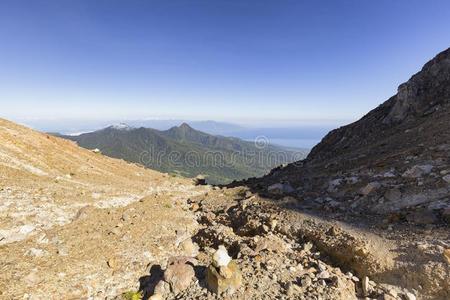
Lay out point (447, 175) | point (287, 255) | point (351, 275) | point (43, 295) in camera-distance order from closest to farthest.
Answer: point (43, 295) → point (351, 275) → point (287, 255) → point (447, 175)

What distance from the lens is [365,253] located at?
11633 mm

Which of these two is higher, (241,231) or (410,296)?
(410,296)

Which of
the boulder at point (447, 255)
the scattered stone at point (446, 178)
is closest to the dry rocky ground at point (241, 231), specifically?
the boulder at point (447, 255)

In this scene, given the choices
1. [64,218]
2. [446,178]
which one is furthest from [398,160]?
[64,218]

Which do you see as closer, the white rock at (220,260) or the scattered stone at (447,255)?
the scattered stone at (447,255)

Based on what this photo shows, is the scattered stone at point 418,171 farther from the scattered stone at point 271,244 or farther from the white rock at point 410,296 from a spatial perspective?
the scattered stone at point 271,244

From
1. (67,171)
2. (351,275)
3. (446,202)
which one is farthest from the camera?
(67,171)

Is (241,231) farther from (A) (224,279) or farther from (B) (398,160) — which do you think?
(B) (398,160)

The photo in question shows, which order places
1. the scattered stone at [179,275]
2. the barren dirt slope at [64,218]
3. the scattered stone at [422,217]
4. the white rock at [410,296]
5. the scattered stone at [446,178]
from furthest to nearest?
the scattered stone at [446,178] < the scattered stone at [422,217] < the barren dirt slope at [64,218] < the scattered stone at [179,275] < the white rock at [410,296]

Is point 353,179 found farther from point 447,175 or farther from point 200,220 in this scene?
point 200,220

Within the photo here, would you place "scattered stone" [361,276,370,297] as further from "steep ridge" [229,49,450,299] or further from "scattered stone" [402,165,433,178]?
"scattered stone" [402,165,433,178]

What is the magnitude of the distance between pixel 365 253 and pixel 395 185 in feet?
20.0

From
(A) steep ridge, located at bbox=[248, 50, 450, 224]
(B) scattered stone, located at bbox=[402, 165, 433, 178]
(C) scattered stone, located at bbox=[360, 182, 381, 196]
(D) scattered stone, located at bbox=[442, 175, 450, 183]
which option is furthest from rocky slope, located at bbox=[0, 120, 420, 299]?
(B) scattered stone, located at bbox=[402, 165, 433, 178]

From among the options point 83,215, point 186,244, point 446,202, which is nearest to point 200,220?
point 186,244
